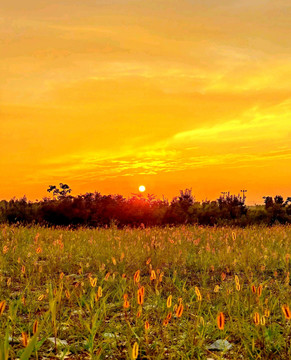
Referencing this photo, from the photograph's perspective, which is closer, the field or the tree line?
the field

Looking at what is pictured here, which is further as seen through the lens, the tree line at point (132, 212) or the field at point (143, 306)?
the tree line at point (132, 212)

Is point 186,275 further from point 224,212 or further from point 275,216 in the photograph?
point 275,216

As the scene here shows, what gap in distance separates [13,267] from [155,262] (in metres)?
2.29

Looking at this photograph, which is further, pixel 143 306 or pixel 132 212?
pixel 132 212

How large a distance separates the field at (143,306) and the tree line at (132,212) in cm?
719

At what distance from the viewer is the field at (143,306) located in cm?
384

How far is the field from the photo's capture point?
3836 mm

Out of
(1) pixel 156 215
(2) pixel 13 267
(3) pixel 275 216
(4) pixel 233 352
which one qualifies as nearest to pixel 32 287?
(2) pixel 13 267

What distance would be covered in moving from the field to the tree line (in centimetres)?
719

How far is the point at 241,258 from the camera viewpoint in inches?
305

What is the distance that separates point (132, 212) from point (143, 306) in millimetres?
11831

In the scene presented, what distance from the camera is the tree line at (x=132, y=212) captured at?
16.8 meters

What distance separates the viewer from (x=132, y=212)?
1706 centimetres

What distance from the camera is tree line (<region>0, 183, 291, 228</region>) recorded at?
16844mm
